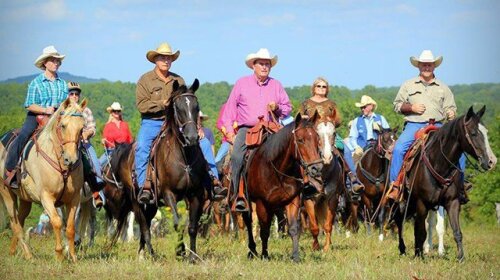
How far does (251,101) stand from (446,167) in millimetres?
3244

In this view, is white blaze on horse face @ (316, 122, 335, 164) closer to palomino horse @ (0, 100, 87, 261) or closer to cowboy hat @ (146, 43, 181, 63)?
cowboy hat @ (146, 43, 181, 63)

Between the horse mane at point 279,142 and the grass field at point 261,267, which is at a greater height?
the horse mane at point 279,142

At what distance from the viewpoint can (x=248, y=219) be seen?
44.0ft

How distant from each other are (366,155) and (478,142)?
8.09m

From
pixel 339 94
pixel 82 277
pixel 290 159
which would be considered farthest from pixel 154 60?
pixel 339 94

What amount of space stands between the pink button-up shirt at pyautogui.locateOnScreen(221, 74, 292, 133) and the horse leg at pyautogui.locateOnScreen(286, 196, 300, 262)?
179 cm

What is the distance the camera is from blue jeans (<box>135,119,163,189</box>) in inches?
509

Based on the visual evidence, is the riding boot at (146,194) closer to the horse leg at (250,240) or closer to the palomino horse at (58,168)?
the palomino horse at (58,168)

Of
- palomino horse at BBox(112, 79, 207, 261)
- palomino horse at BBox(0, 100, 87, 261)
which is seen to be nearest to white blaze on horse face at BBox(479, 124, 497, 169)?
palomino horse at BBox(112, 79, 207, 261)

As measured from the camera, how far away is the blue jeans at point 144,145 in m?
12.9

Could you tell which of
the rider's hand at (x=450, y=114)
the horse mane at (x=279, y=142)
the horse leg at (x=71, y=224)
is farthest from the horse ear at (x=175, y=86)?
the rider's hand at (x=450, y=114)

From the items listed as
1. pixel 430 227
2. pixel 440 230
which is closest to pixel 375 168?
pixel 430 227

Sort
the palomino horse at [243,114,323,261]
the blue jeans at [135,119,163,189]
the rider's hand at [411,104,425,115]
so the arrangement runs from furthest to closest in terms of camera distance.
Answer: the rider's hand at [411,104,425,115], the blue jeans at [135,119,163,189], the palomino horse at [243,114,323,261]

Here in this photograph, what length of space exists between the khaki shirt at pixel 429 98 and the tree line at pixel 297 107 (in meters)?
1.99
